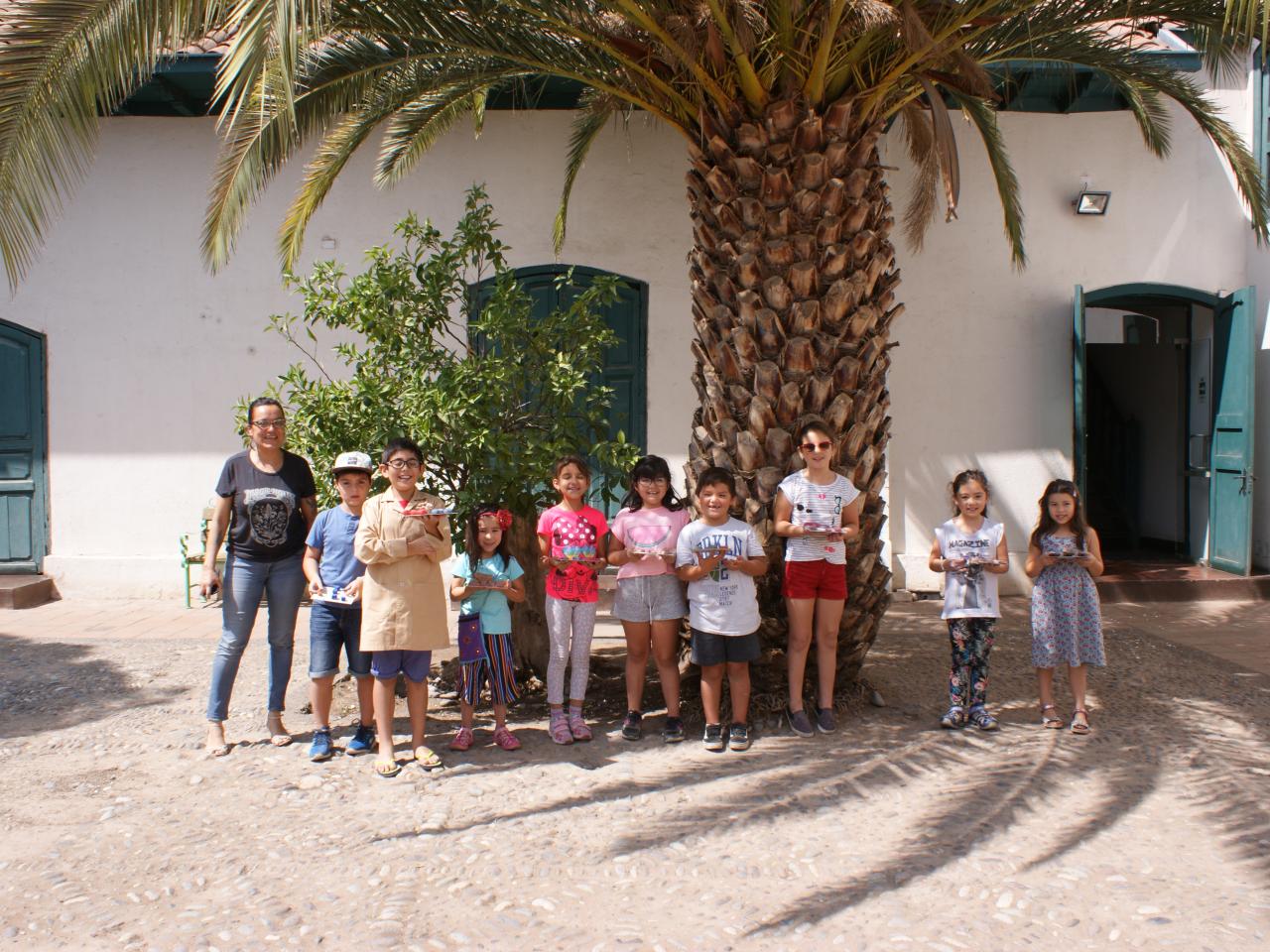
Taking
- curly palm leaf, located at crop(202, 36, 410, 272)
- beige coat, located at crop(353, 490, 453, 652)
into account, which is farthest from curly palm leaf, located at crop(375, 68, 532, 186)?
beige coat, located at crop(353, 490, 453, 652)

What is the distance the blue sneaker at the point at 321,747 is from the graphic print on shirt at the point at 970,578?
3.08 m

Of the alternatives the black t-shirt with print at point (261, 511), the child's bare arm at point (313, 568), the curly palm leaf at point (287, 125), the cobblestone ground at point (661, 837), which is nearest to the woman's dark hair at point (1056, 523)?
the cobblestone ground at point (661, 837)

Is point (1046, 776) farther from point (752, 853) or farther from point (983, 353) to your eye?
point (983, 353)

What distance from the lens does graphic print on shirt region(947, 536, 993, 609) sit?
5.35 m

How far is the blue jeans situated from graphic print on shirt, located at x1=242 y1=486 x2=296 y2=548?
4.9 inches

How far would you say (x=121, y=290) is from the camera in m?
9.34

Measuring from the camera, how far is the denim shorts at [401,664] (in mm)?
4922

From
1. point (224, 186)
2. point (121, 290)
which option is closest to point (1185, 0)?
point (224, 186)

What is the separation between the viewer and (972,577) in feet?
17.6

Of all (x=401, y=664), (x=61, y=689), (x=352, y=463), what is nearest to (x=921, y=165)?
(x=352, y=463)

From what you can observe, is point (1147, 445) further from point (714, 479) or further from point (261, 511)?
point (261, 511)

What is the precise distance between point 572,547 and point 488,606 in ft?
1.61

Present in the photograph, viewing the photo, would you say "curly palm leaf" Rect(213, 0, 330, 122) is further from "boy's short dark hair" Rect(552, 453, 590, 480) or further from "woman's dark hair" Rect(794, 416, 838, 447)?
"woman's dark hair" Rect(794, 416, 838, 447)

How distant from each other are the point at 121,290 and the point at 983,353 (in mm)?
7414
